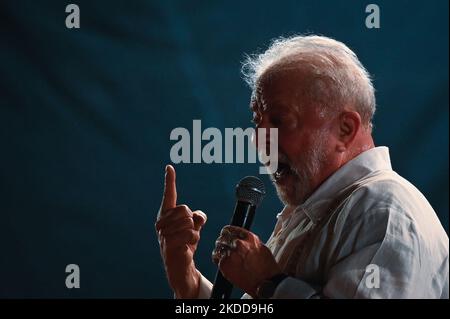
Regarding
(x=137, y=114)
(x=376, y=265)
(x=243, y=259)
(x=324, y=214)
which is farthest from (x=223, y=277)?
(x=137, y=114)

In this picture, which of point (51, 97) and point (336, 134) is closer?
point (336, 134)

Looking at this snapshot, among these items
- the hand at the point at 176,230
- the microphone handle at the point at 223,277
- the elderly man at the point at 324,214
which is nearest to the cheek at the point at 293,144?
the elderly man at the point at 324,214

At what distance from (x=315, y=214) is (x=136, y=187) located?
1.38 meters

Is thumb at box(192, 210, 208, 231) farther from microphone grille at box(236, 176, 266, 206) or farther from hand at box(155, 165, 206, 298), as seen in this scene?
microphone grille at box(236, 176, 266, 206)

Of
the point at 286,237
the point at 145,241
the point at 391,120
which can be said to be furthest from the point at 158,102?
the point at 286,237

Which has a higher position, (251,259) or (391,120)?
(391,120)

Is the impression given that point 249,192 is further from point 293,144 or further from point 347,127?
point 347,127

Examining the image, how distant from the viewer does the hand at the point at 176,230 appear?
1.58 meters

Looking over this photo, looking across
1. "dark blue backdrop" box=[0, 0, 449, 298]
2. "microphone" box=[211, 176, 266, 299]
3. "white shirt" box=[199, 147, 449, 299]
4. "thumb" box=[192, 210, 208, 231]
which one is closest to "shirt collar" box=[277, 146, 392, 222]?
"white shirt" box=[199, 147, 449, 299]

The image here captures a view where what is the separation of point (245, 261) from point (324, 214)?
21cm

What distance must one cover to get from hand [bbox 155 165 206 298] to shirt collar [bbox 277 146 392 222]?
26 centimetres
